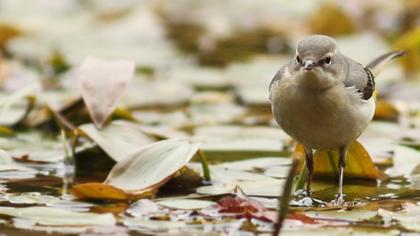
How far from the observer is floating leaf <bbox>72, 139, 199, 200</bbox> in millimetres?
3715

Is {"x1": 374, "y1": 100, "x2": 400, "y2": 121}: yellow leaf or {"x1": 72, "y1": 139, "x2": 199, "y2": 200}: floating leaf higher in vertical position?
{"x1": 374, "y1": 100, "x2": 400, "y2": 121}: yellow leaf

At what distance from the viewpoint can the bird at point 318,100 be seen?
376 cm

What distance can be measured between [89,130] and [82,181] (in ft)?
0.75

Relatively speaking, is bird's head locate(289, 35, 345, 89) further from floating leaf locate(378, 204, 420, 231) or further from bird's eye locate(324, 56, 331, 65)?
floating leaf locate(378, 204, 420, 231)

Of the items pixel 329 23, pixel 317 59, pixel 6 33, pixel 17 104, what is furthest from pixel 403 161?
pixel 6 33

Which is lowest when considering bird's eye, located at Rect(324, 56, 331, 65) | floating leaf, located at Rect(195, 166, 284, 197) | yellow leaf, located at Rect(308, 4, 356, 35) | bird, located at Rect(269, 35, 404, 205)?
floating leaf, located at Rect(195, 166, 284, 197)

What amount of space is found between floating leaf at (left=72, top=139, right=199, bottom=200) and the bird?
42 cm

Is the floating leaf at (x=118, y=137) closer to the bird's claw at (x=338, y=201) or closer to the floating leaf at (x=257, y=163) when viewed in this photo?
the floating leaf at (x=257, y=163)

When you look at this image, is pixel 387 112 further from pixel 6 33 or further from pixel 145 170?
pixel 6 33

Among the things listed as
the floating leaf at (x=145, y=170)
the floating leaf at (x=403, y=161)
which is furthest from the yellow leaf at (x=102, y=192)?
the floating leaf at (x=403, y=161)

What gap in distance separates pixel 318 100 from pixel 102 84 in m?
1.17

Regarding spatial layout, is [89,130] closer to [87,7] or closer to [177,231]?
[177,231]

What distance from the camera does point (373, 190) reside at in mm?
4121

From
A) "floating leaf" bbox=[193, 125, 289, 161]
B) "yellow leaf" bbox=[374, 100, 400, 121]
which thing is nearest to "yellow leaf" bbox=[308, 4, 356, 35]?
"yellow leaf" bbox=[374, 100, 400, 121]
